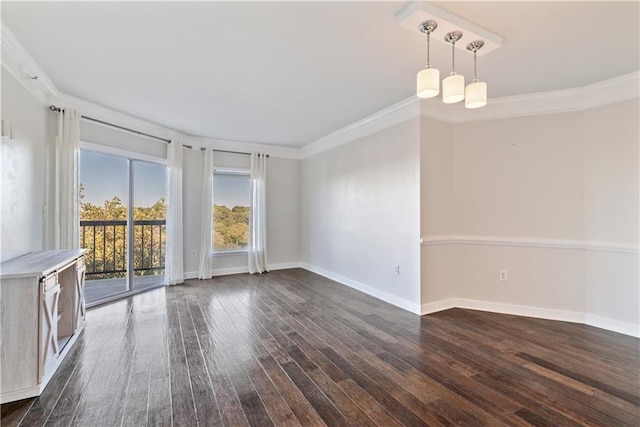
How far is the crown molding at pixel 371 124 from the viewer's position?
365 centimetres

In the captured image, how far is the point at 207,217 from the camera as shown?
17.8ft

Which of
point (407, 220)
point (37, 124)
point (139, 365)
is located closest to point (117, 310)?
point (139, 365)

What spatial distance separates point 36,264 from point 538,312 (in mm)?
5029

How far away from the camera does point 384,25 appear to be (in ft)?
7.00

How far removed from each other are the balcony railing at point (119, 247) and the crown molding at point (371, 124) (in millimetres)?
3155

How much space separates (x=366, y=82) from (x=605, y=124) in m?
2.60

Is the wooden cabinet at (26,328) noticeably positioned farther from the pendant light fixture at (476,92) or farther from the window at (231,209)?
the window at (231,209)

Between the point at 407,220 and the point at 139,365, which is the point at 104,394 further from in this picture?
the point at 407,220

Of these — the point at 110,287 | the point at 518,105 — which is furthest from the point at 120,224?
the point at 518,105

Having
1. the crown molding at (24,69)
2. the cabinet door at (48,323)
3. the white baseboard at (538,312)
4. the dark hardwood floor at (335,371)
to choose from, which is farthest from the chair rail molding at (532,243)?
the crown molding at (24,69)

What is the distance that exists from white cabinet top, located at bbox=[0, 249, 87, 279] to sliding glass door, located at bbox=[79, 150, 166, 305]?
1.29 metres

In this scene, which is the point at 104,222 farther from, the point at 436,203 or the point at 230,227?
the point at 436,203

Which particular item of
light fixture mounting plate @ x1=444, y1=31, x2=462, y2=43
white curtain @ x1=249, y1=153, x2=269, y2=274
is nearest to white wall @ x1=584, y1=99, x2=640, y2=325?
light fixture mounting plate @ x1=444, y1=31, x2=462, y2=43

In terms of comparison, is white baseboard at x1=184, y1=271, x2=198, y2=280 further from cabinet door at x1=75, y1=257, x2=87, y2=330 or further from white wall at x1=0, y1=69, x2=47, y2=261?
white wall at x1=0, y1=69, x2=47, y2=261
